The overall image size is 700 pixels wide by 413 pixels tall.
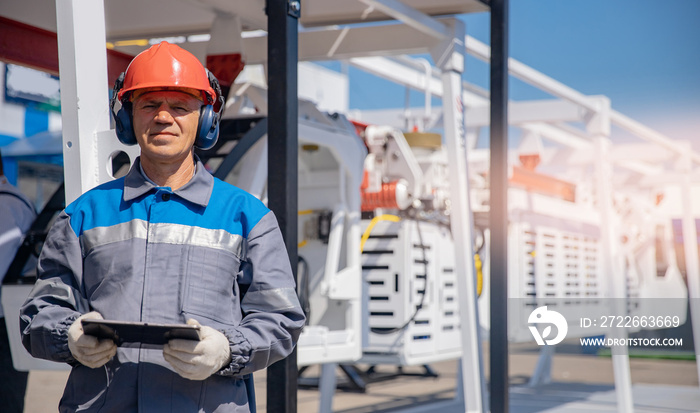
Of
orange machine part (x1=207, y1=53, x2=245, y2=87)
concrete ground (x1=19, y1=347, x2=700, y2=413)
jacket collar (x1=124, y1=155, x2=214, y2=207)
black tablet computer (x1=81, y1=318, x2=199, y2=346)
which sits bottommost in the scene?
concrete ground (x1=19, y1=347, x2=700, y2=413)

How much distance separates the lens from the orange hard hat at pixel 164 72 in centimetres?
191

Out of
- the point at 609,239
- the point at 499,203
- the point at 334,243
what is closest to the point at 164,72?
the point at 499,203

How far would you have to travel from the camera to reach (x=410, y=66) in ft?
30.6

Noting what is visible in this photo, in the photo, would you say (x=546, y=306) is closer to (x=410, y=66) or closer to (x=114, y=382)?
(x=410, y=66)

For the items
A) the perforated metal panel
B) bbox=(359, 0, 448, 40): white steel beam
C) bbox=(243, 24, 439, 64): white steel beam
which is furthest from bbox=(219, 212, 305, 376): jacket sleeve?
the perforated metal panel

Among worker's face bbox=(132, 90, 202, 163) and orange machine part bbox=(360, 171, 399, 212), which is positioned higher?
orange machine part bbox=(360, 171, 399, 212)

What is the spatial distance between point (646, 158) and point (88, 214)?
26.8ft

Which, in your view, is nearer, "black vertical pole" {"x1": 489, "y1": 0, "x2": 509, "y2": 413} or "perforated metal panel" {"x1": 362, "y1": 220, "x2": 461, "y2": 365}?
"black vertical pole" {"x1": 489, "y1": 0, "x2": 509, "y2": 413}

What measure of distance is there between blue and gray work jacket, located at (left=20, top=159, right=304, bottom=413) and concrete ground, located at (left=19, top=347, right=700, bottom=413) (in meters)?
4.47

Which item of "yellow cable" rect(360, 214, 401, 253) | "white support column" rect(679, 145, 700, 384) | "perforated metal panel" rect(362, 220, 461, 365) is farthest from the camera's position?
"white support column" rect(679, 145, 700, 384)

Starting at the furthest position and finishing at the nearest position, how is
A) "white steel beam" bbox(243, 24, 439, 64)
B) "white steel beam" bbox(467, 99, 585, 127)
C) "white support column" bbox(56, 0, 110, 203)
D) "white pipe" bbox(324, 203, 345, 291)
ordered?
"white steel beam" bbox(467, 99, 585, 127), "white steel beam" bbox(243, 24, 439, 64), "white pipe" bbox(324, 203, 345, 291), "white support column" bbox(56, 0, 110, 203)

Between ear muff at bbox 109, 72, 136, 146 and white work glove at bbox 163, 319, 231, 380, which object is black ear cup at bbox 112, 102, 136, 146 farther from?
white work glove at bbox 163, 319, 231, 380

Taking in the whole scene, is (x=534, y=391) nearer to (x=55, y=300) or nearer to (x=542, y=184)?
(x=542, y=184)

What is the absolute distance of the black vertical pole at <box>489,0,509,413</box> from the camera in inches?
173
